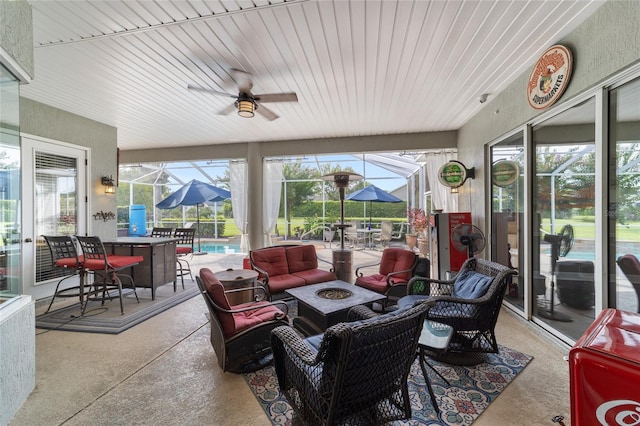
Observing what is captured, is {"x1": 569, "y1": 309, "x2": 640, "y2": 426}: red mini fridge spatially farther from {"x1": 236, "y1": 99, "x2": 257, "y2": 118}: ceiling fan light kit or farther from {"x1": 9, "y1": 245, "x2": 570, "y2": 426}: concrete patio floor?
{"x1": 236, "y1": 99, "x2": 257, "y2": 118}: ceiling fan light kit

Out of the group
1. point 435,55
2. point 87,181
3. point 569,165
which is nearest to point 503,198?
point 569,165

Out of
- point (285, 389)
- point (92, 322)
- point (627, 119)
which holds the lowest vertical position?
point (92, 322)

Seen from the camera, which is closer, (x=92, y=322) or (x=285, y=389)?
(x=285, y=389)

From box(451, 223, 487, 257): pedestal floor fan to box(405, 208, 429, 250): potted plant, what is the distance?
3.17 meters

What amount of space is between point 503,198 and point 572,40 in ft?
6.54

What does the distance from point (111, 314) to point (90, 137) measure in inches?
122

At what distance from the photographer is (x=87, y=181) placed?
4.70 m

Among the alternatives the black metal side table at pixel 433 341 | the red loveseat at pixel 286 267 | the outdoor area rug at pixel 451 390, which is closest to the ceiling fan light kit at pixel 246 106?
the red loveseat at pixel 286 267

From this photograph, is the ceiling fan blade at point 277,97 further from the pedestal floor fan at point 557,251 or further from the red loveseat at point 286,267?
the pedestal floor fan at point 557,251

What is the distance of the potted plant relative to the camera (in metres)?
7.40

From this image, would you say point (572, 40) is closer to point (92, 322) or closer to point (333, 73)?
point (333, 73)

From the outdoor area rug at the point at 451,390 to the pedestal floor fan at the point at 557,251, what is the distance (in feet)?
2.29

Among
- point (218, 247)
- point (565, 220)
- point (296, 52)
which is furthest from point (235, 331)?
point (218, 247)

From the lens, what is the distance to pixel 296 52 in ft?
8.61
